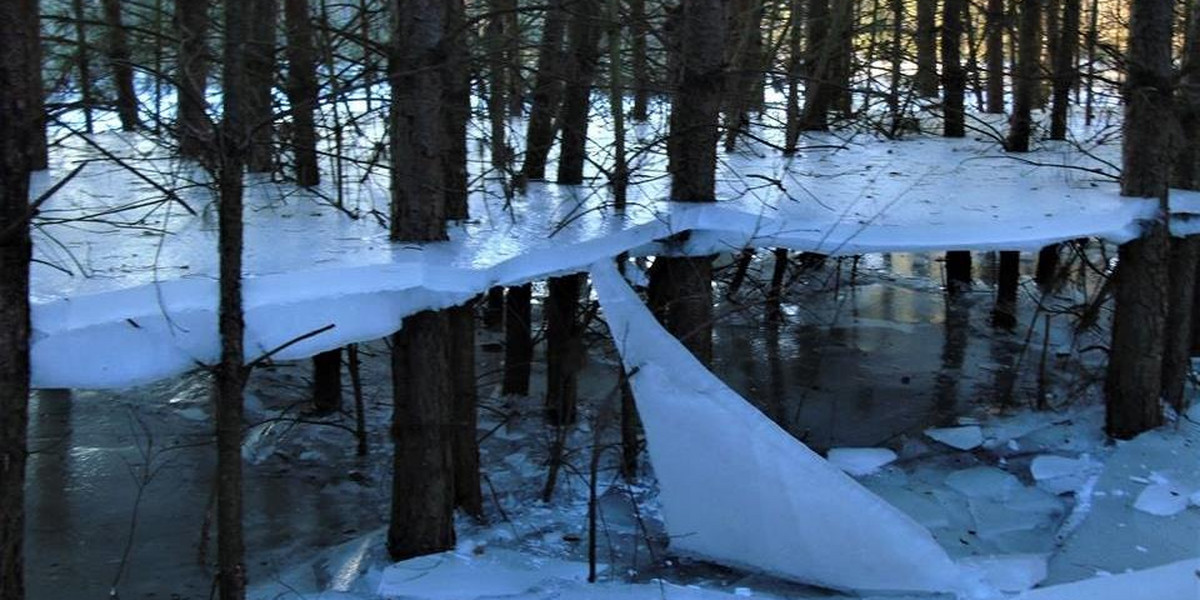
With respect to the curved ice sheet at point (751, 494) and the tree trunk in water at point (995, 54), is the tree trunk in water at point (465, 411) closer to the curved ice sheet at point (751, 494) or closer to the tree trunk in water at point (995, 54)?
the curved ice sheet at point (751, 494)

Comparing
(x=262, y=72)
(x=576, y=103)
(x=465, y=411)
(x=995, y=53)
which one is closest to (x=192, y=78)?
(x=262, y=72)

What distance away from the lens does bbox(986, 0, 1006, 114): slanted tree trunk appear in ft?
39.2

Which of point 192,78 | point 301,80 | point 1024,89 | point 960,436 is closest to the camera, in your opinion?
point 192,78

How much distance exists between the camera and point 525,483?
8273mm

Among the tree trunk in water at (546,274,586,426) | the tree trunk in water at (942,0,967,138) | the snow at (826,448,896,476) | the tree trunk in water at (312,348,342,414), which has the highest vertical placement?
the tree trunk in water at (942,0,967,138)

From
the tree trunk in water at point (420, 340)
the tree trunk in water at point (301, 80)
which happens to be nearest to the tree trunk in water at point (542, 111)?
the tree trunk in water at point (301, 80)

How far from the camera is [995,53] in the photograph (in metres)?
13.0

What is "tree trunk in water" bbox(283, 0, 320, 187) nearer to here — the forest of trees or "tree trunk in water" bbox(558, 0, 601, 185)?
the forest of trees

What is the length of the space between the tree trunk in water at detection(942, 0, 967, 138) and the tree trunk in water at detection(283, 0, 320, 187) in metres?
6.41

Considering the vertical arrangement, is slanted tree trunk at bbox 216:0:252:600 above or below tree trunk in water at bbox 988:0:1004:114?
below

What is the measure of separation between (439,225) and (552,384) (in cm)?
333

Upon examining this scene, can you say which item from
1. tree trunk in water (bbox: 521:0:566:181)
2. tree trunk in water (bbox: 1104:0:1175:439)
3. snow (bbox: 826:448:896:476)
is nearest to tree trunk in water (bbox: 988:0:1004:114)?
tree trunk in water (bbox: 1104:0:1175:439)

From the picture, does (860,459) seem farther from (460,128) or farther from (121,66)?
(121,66)

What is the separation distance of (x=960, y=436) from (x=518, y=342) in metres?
3.83
